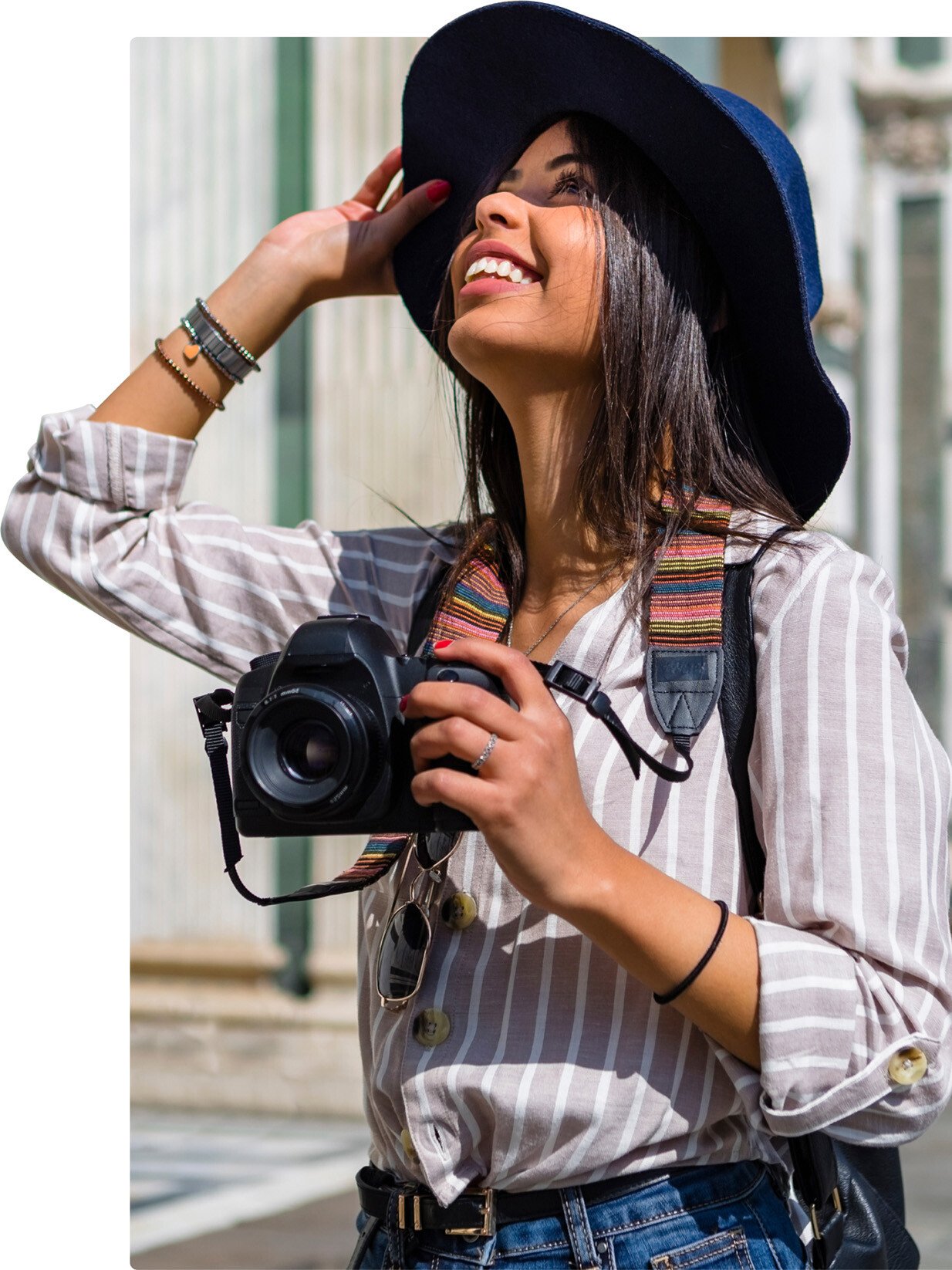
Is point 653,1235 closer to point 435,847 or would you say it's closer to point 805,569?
point 435,847

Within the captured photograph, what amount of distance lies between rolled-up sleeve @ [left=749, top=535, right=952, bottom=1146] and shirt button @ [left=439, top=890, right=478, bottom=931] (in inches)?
11.1

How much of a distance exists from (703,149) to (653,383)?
251mm

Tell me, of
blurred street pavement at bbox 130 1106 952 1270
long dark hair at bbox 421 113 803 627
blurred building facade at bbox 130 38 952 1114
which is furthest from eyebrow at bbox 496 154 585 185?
blurred building facade at bbox 130 38 952 1114

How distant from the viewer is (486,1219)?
1284 millimetres

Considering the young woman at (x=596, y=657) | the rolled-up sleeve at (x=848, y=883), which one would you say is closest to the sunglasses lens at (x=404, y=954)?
the young woman at (x=596, y=657)

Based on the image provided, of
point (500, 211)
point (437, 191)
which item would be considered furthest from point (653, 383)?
point (437, 191)

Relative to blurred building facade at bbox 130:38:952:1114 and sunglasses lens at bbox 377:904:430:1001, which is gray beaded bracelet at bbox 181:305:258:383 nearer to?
sunglasses lens at bbox 377:904:430:1001

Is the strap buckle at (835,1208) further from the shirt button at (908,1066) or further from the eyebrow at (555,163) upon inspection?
the eyebrow at (555,163)

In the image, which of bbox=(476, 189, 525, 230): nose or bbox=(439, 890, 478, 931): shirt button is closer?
bbox=(439, 890, 478, 931): shirt button

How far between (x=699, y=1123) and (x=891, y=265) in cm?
801

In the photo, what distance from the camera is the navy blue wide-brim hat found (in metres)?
1.49

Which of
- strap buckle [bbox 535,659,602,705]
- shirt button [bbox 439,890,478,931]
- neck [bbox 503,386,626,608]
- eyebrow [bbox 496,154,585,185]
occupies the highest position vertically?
eyebrow [bbox 496,154,585,185]

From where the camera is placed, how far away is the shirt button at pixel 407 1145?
132cm

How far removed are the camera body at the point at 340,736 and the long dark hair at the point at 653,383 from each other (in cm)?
32
